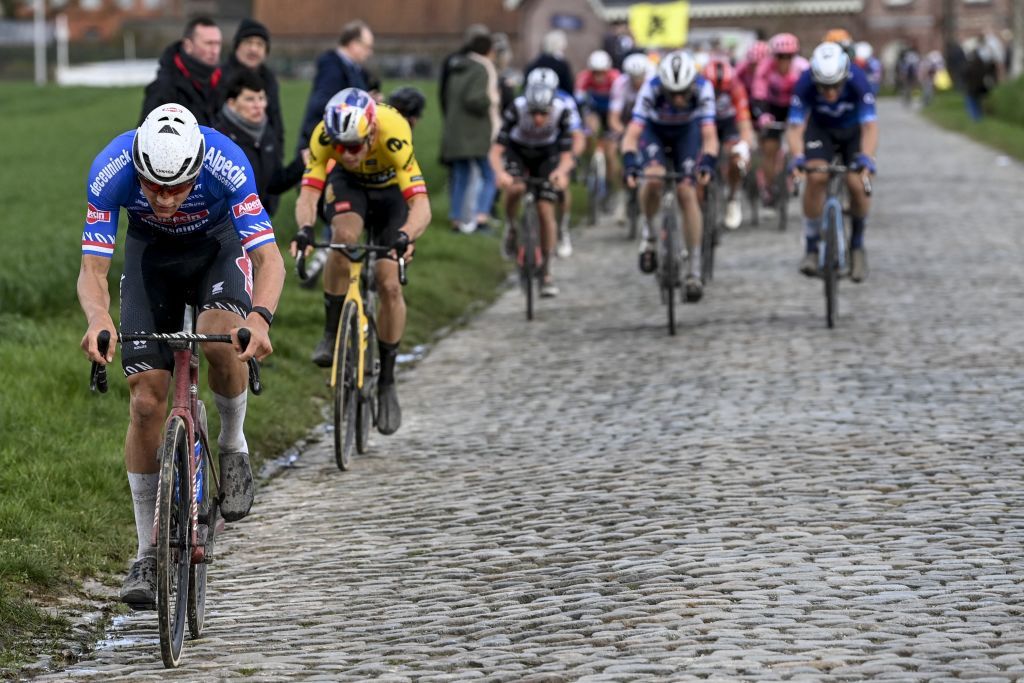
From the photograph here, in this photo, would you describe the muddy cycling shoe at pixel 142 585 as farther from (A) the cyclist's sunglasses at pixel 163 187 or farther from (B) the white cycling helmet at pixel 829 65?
(B) the white cycling helmet at pixel 829 65

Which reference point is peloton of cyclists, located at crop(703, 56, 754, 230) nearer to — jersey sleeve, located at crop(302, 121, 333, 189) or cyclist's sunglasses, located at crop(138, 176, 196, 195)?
jersey sleeve, located at crop(302, 121, 333, 189)

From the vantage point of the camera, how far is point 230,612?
25.4ft

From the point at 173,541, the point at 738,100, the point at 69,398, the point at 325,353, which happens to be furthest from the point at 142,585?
the point at 738,100

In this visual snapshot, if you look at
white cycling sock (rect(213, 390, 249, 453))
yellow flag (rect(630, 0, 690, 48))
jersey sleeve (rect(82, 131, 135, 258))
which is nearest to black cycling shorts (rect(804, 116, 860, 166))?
white cycling sock (rect(213, 390, 249, 453))

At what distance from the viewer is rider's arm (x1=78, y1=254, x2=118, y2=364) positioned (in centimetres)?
668

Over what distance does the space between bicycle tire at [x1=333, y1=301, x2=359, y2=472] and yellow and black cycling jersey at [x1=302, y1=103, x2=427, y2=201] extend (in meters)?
0.78

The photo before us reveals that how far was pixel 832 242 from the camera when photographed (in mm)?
14938

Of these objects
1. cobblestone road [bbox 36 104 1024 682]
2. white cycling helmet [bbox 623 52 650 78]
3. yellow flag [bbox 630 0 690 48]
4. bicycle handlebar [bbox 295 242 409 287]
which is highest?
yellow flag [bbox 630 0 690 48]

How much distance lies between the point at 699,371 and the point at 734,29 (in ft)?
316

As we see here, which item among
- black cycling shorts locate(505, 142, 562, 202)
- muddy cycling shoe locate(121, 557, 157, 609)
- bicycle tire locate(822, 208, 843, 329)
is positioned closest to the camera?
muddy cycling shoe locate(121, 557, 157, 609)

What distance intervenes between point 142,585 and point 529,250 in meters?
10.1

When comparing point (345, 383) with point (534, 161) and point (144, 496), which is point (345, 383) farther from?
point (534, 161)

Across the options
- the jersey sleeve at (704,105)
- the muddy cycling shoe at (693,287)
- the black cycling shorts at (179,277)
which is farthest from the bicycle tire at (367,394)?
the jersey sleeve at (704,105)

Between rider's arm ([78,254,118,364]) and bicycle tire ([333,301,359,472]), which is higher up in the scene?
rider's arm ([78,254,118,364])
